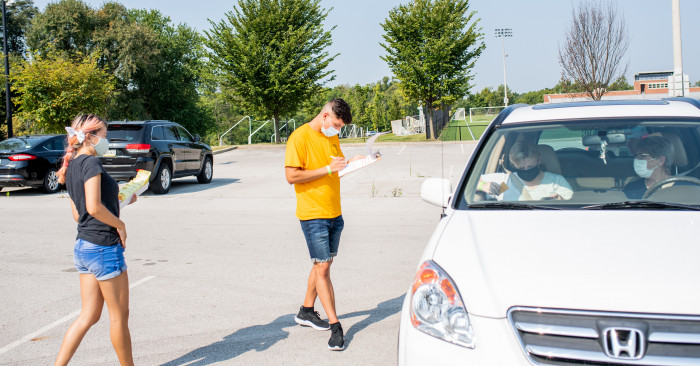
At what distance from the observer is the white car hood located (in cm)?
236

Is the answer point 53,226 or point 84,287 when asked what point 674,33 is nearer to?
point 53,226

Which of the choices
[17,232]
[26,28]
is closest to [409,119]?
[26,28]

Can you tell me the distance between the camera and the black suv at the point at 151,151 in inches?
558

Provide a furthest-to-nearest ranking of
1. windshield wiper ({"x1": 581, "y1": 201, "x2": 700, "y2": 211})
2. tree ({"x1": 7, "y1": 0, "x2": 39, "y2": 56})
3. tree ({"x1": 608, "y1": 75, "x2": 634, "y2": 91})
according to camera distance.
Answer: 1. tree ({"x1": 7, "y1": 0, "x2": 39, "y2": 56})
2. tree ({"x1": 608, "y1": 75, "x2": 634, "y2": 91})
3. windshield wiper ({"x1": 581, "y1": 201, "x2": 700, "y2": 211})

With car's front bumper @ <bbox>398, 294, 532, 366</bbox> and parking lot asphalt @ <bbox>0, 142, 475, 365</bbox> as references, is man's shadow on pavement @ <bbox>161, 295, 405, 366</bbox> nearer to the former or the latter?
parking lot asphalt @ <bbox>0, 142, 475, 365</bbox>

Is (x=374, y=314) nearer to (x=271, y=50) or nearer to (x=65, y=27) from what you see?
(x=271, y=50)

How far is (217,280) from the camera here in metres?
6.46

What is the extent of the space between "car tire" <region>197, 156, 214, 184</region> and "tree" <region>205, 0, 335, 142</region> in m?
14.7

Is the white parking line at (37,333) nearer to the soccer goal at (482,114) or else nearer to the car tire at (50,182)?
the car tire at (50,182)

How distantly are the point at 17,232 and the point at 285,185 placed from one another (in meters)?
7.77

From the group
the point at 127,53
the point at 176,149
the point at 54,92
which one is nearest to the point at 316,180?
the point at 176,149

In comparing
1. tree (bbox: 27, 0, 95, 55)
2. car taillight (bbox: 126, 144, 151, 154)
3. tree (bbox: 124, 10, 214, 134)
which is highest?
tree (bbox: 27, 0, 95, 55)

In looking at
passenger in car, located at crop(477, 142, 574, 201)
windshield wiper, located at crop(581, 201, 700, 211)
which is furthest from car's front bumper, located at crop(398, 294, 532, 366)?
passenger in car, located at crop(477, 142, 574, 201)

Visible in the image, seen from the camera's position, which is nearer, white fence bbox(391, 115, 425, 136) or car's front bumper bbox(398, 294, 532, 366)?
car's front bumper bbox(398, 294, 532, 366)
